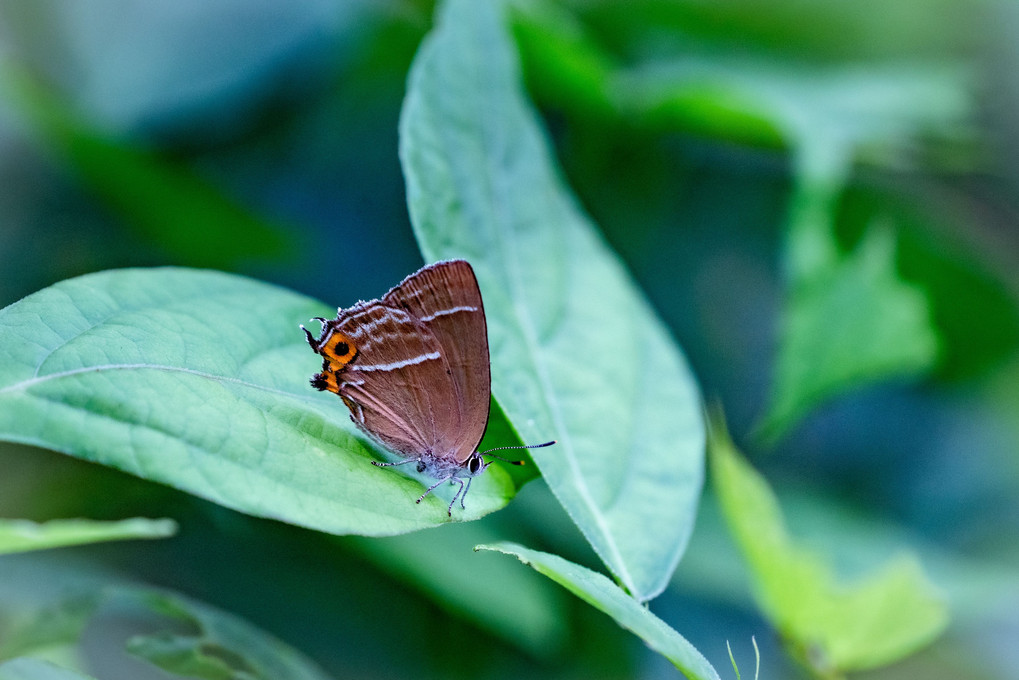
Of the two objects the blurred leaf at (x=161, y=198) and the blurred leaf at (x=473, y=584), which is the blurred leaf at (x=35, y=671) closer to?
the blurred leaf at (x=473, y=584)

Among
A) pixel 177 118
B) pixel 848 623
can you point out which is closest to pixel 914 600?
pixel 848 623

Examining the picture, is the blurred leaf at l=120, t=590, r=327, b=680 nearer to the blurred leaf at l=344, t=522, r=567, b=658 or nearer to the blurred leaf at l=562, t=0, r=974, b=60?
the blurred leaf at l=344, t=522, r=567, b=658

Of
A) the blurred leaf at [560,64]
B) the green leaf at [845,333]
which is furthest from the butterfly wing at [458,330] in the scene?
the blurred leaf at [560,64]

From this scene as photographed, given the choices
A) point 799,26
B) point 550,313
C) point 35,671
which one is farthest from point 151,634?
point 799,26

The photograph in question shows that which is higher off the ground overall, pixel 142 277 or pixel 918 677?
pixel 142 277

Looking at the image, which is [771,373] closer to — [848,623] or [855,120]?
[855,120]

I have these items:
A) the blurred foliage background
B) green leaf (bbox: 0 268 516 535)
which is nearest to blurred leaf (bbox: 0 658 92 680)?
green leaf (bbox: 0 268 516 535)
